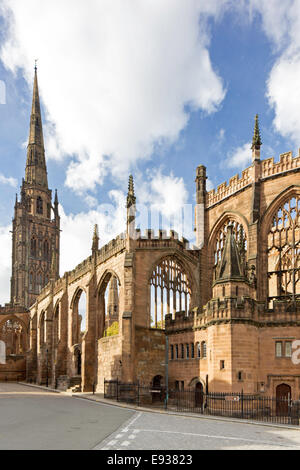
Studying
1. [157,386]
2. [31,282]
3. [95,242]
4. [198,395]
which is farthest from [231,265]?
[31,282]

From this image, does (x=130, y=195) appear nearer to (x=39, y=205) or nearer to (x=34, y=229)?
(x=34, y=229)

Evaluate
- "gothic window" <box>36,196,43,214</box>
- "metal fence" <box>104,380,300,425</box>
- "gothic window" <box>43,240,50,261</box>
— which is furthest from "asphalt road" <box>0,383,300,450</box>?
"gothic window" <box>36,196,43,214</box>

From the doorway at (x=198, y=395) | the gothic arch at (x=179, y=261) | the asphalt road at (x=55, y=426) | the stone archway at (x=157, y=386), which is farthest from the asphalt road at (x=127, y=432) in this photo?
the gothic arch at (x=179, y=261)

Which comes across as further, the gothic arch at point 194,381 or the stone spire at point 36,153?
the stone spire at point 36,153

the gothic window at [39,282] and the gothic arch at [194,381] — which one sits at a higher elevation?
the gothic window at [39,282]

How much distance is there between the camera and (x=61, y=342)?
168ft

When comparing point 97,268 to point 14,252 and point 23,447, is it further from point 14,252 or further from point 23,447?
point 14,252

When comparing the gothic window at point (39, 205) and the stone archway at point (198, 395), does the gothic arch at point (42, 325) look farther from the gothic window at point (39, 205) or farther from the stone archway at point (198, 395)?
the gothic window at point (39, 205)

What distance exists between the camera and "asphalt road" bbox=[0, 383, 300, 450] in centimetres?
1562

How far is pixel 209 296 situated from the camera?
41.4m

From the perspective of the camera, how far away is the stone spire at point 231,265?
102ft

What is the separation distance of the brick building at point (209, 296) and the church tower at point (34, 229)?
51121 millimetres

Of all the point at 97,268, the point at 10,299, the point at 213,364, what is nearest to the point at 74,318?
the point at 97,268
